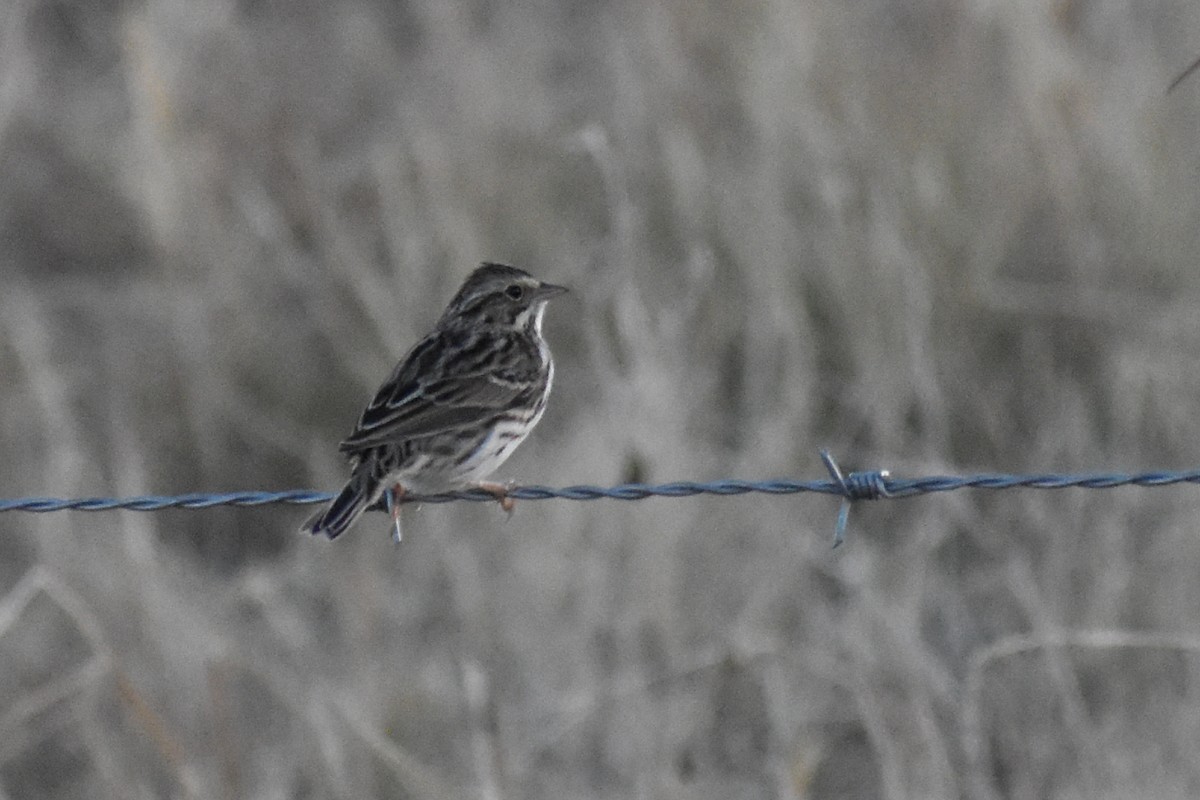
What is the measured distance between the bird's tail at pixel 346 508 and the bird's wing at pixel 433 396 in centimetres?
12

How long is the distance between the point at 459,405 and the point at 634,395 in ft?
5.20

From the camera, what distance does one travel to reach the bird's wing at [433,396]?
6.59 metres

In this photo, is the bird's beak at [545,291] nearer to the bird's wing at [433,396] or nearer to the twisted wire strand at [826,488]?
the bird's wing at [433,396]

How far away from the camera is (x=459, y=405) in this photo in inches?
267

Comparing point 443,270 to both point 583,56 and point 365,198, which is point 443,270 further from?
point 583,56

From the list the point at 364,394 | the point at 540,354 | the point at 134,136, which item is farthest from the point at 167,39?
the point at 540,354

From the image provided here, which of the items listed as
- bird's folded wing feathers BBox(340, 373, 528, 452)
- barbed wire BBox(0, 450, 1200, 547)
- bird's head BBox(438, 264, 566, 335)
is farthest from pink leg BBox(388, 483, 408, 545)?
barbed wire BBox(0, 450, 1200, 547)

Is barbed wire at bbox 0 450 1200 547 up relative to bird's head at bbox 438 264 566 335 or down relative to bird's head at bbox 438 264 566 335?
down

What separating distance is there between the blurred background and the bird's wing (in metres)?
0.78

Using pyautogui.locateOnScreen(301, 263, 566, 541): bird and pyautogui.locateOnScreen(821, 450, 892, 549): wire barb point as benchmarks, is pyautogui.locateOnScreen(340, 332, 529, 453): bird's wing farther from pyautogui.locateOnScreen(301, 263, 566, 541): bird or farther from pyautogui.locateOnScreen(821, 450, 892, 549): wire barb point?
pyautogui.locateOnScreen(821, 450, 892, 549): wire barb point

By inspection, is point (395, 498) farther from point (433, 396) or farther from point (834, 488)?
point (834, 488)

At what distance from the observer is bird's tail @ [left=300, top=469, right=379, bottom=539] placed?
6145 mm

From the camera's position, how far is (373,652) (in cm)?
826

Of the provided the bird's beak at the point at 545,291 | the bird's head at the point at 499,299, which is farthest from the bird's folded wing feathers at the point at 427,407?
the bird's beak at the point at 545,291
